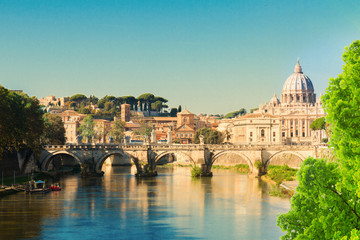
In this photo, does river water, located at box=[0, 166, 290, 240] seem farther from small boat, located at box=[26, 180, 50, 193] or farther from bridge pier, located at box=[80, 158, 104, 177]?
bridge pier, located at box=[80, 158, 104, 177]

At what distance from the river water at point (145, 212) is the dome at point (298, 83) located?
105842mm

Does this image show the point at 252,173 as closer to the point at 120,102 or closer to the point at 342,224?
the point at 342,224

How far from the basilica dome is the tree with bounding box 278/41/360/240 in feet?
478

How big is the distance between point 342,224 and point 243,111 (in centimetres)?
18119

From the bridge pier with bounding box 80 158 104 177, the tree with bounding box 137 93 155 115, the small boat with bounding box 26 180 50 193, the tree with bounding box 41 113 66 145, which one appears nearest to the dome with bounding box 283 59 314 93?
the tree with bounding box 137 93 155 115

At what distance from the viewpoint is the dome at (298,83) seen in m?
157

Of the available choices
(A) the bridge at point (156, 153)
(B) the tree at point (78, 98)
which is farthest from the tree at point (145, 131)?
(A) the bridge at point (156, 153)

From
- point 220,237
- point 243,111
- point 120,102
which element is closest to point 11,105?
point 220,237

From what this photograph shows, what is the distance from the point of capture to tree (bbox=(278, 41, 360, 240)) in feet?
39.1

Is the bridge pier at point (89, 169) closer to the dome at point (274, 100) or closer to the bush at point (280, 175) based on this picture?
the bush at point (280, 175)

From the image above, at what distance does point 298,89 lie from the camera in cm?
15625

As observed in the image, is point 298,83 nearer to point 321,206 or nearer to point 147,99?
point 147,99

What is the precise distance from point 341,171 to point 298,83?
149140 millimetres

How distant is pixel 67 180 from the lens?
60.2 metres
